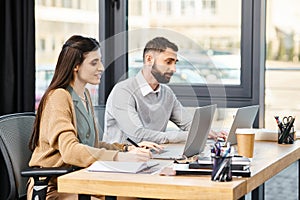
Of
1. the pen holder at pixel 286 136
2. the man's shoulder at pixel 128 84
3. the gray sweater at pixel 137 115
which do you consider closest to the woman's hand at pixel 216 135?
the gray sweater at pixel 137 115

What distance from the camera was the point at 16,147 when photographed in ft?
9.57

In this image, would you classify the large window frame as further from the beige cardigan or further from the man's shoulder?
the beige cardigan

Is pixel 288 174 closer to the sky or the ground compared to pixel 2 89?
closer to the ground

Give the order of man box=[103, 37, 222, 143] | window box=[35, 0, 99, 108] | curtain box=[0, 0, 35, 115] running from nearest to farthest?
man box=[103, 37, 222, 143] < curtain box=[0, 0, 35, 115] < window box=[35, 0, 99, 108]

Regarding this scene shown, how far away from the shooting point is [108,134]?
10.2 feet

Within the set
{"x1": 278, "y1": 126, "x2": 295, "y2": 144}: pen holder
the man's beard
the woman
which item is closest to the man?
the man's beard

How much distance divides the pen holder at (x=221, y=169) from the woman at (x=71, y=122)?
0.43m

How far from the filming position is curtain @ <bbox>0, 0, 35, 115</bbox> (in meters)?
3.80

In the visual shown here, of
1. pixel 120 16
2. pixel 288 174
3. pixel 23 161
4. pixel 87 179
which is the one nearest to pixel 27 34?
pixel 120 16

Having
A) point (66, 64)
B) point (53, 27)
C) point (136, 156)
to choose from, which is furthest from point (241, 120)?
point (53, 27)

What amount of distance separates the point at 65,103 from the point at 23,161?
0.41 m

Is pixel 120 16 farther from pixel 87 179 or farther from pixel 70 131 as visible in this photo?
pixel 87 179

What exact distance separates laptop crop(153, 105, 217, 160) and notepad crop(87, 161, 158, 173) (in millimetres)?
294

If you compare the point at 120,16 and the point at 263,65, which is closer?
the point at 263,65
